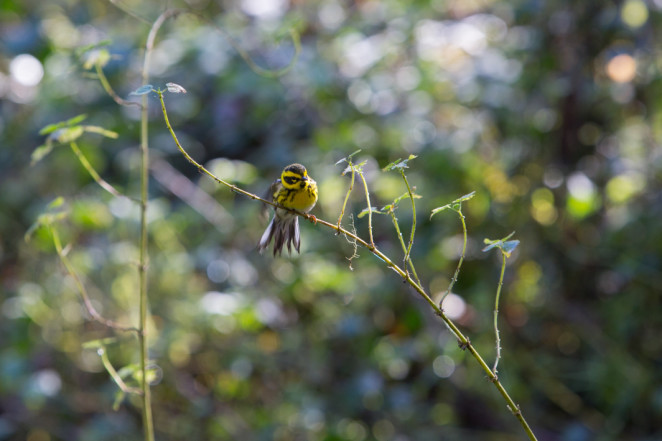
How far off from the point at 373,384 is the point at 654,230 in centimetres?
133

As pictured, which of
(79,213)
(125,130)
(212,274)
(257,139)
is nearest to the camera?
(79,213)

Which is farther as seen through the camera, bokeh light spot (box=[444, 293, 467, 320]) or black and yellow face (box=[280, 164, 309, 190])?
bokeh light spot (box=[444, 293, 467, 320])

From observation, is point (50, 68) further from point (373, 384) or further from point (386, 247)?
point (373, 384)


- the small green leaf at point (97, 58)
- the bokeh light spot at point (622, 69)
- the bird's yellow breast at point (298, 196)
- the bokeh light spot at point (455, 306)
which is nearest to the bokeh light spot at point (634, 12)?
the bokeh light spot at point (622, 69)

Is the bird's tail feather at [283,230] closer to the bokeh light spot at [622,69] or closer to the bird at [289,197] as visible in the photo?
the bird at [289,197]

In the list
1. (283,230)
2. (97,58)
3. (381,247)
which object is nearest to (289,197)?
(283,230)

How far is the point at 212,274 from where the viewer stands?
3.08 m

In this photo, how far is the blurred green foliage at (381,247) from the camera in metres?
2.88

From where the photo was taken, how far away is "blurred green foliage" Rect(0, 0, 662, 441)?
288 cm

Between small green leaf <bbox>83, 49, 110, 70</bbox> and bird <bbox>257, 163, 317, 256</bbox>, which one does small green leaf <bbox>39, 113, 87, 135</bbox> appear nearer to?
small green leaf <bbox>83, 49, 110, 70</bbox>

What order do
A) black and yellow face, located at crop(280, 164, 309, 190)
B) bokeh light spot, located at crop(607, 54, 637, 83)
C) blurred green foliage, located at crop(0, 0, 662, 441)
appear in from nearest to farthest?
black and yellow face, located at crop(280, 164, 309, 190) < blurred green foliage, located at crop(0, 0, 662, 441) < bokeh light spot, located at crop(607, 54, 637, 83)

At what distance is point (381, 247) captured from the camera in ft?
9.98

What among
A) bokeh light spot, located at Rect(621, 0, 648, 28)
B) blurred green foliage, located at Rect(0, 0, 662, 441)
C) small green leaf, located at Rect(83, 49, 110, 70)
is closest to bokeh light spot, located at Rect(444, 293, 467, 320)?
blurred green foliage, located at Rect(0, 0, 662, 441)

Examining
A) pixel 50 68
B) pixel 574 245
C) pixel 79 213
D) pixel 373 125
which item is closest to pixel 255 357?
pixel 79 213
